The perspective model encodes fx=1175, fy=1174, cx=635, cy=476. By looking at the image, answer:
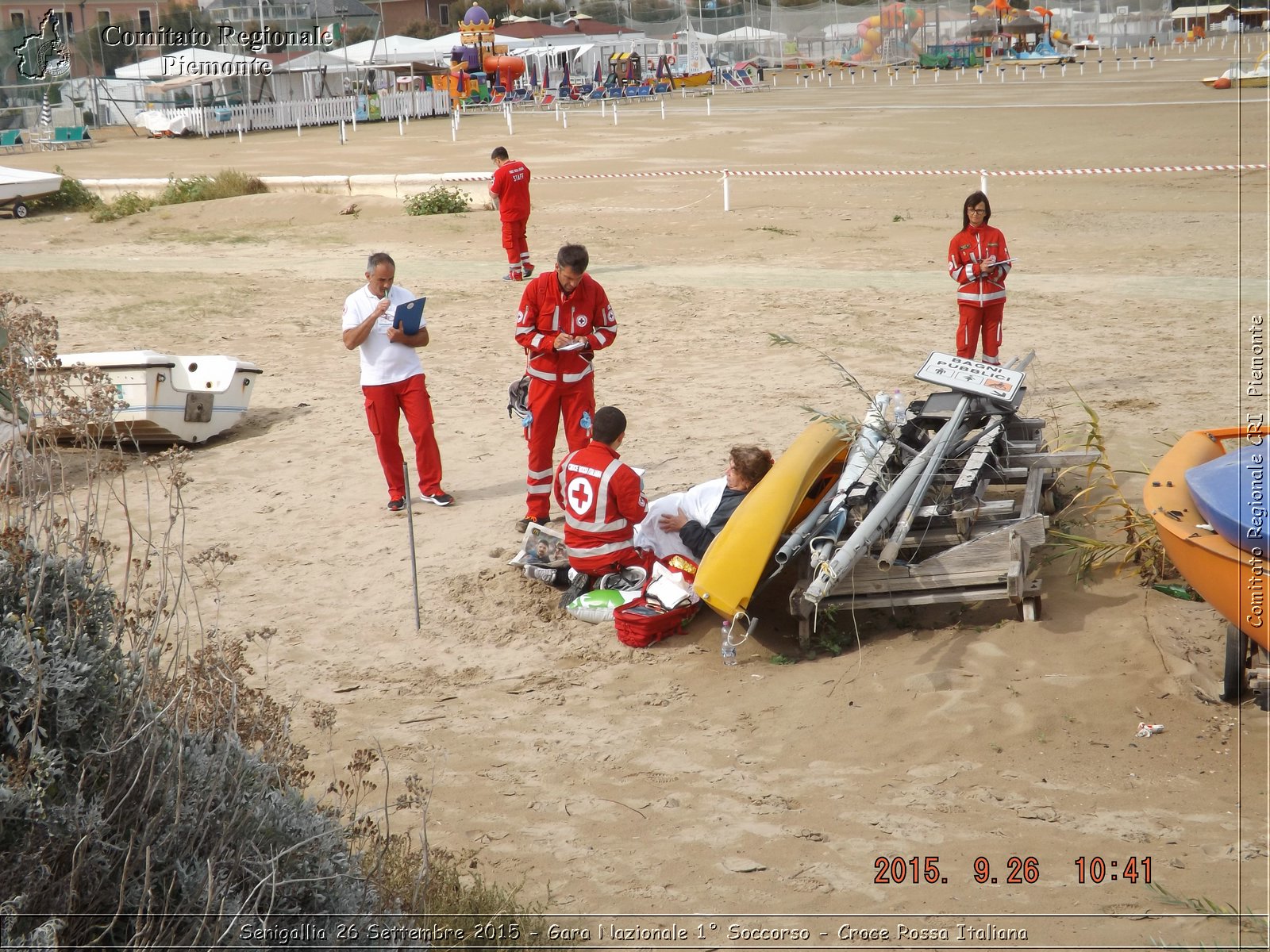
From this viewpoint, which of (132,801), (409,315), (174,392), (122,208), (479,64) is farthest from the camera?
(479,64)

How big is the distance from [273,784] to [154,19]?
77.2 meters

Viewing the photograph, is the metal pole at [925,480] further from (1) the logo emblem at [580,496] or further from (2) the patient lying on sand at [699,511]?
(1) the logo emblem at [580,496]

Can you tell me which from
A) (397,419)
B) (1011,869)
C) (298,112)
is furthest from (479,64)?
(1011,869)

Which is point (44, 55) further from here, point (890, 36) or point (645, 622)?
point (645, 622)

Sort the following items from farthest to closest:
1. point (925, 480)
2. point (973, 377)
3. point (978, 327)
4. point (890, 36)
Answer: point (890, 36) < point (978, 327) < point (973, 377) < point (925, 480)

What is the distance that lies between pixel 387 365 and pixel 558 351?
1.40 meters

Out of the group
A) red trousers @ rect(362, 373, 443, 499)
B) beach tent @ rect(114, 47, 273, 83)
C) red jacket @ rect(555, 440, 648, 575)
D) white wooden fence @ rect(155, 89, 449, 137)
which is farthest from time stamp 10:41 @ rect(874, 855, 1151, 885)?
beach tent @ rect(114, 47, 273, 83)

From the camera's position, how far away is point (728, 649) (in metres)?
5.97

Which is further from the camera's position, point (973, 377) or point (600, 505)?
point (973, 377)

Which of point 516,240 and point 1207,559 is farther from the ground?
point 516,240

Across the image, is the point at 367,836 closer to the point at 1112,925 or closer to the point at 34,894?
the point at 34,894

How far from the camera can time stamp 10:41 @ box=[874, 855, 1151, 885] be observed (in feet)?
13.0

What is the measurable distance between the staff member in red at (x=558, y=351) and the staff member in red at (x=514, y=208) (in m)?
8.83

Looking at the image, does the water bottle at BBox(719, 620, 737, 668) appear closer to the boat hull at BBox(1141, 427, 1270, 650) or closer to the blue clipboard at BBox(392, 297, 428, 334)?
the boat hull at BBox(1141, 427, 1270, 650)
